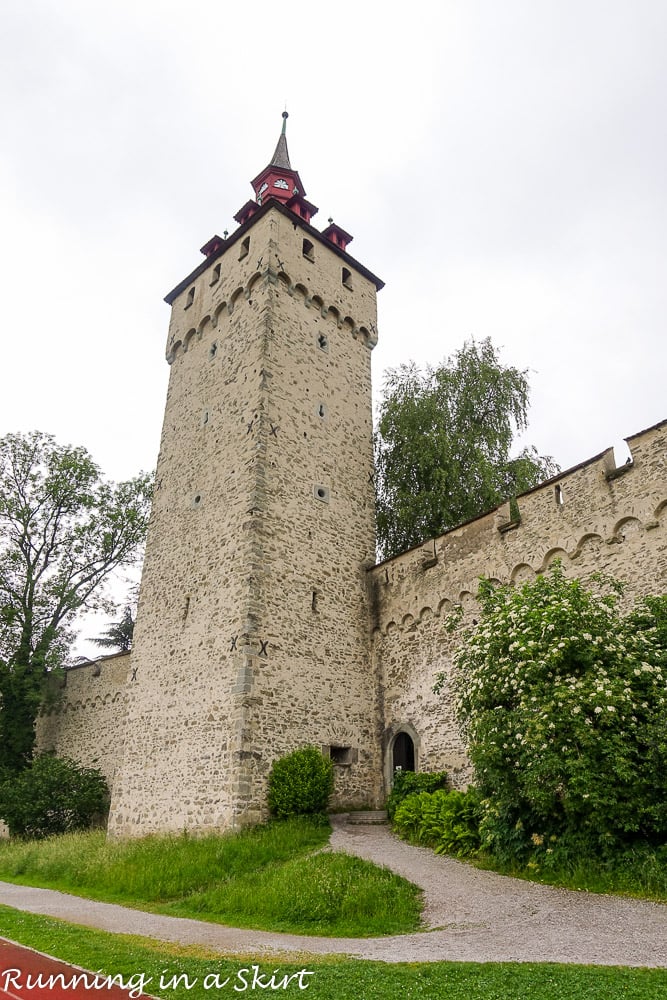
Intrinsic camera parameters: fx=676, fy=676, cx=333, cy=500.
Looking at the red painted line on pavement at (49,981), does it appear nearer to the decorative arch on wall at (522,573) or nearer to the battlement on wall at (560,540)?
the battlement on wall at (560,540)

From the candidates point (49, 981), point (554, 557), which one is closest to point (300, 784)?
point (554, 557)

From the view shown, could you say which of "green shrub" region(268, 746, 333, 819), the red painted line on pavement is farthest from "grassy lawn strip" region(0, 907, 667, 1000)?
"green shrub" region(268, 746, 333, 819)

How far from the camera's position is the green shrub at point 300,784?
12.4 metres

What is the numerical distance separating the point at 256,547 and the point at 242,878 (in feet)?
20.9

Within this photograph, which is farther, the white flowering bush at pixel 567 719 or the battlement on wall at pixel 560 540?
the battlement on wall at pixel 560 540

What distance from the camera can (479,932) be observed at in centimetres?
657

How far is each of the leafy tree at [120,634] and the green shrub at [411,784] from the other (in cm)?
2015

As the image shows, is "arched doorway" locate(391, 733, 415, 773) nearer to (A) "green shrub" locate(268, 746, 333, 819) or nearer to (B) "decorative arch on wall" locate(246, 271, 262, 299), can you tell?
(A) "green shrub" locate(268, 746, 333, 819)

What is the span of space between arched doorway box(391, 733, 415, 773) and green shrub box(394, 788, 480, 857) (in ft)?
6.48

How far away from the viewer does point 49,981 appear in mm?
5227

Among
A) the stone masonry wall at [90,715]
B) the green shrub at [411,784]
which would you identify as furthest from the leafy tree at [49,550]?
the green shrub at [411,784]

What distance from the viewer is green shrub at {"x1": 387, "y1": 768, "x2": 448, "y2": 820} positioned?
1297 centimetres

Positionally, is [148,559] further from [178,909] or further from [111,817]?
[178,909]

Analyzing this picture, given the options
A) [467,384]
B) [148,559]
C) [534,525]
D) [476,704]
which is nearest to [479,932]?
[476,704]
